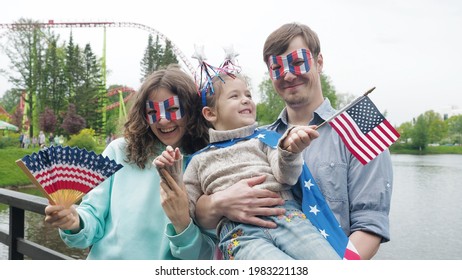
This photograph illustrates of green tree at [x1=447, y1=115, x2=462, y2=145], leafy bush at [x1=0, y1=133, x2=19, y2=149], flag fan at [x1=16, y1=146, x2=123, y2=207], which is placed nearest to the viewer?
flag fan at [x1=16, y1=146, x2=123, y2=207]

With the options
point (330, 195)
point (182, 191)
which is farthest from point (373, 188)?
point (182, 191)

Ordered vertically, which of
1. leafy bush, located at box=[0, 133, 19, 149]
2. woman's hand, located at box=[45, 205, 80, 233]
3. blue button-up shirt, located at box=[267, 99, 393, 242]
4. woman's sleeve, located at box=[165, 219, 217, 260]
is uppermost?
blue button-up shirt, located at box=[267, 99, 393, 242]

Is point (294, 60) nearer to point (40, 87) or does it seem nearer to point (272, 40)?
point (272, 40)

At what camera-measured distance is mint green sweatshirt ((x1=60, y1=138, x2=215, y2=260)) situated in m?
2.05

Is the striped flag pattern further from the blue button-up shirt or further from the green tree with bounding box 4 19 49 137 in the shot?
the green tree with bounding box 4 19 49 137

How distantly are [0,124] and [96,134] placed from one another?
252 inches

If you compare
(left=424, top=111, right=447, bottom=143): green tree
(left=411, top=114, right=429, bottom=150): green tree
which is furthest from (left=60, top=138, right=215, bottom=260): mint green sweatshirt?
(left=424, top=111, right=447, bottom=143): green tree

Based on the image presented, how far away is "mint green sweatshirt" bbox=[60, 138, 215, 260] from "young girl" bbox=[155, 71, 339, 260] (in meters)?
0.20

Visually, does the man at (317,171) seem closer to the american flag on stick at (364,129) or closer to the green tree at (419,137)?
the american flag on stick at (364,129)

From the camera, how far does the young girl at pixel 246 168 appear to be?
1717 mm

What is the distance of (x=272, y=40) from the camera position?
2.09 m

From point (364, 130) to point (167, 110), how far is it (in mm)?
898

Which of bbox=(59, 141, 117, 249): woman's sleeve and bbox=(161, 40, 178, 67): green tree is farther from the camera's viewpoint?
bbox=(161, 40, 178, 67): green tree

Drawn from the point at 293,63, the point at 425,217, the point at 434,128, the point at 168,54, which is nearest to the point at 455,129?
the point at 434,128
